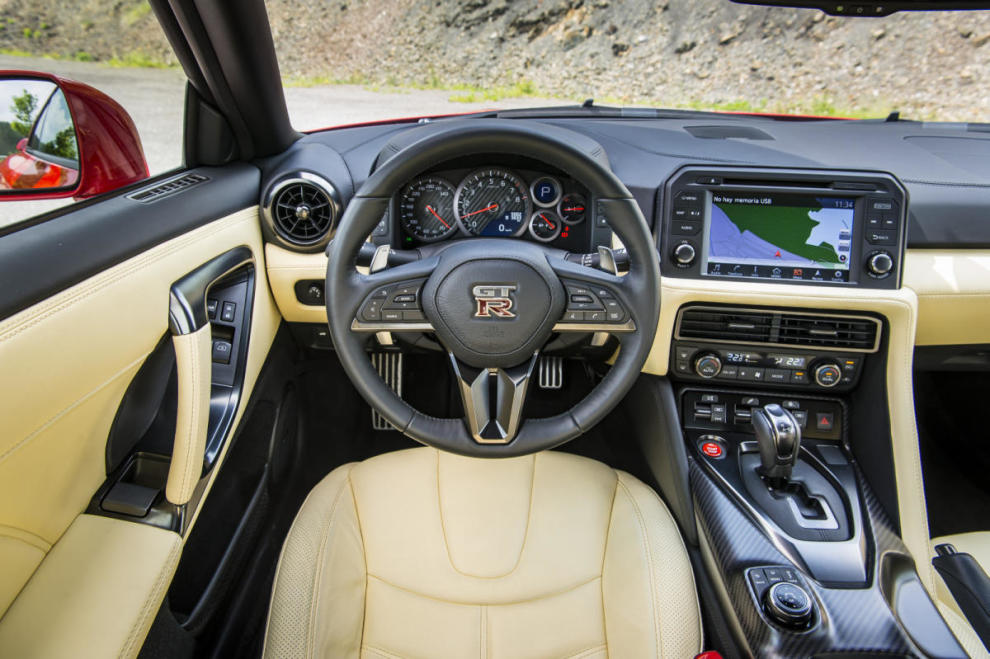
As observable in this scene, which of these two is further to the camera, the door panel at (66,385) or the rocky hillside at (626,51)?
the rocky hillside at (626,51)

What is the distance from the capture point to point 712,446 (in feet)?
5.97

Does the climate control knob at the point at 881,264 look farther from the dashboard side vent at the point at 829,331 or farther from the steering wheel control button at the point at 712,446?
the steering wheel control button at the point at 712,446

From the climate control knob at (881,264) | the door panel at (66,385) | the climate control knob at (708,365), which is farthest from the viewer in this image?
the climate control knob at (708,365)

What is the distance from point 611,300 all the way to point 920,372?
2005mm

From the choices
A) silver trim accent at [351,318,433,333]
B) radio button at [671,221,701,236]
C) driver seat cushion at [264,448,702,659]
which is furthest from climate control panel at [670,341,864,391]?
silver trim accent at [351,318,433,333]

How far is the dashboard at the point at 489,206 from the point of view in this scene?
1759 mm

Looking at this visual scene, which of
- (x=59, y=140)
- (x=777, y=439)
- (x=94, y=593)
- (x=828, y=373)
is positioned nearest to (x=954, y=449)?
(x=828, y=373)

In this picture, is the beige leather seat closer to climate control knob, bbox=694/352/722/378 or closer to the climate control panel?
the climate control panel

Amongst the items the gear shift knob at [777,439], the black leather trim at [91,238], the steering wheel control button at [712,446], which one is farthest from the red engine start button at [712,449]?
the black leather trim at [91,238]

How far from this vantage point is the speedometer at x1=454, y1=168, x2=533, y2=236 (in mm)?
1760

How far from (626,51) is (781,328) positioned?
1.58m

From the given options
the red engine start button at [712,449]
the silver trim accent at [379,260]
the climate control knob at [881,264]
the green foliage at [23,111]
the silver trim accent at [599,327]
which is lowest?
the red engine start button at [712,449]

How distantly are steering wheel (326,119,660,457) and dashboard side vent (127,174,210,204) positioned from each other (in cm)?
52

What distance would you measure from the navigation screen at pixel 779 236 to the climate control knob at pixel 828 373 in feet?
0.82
